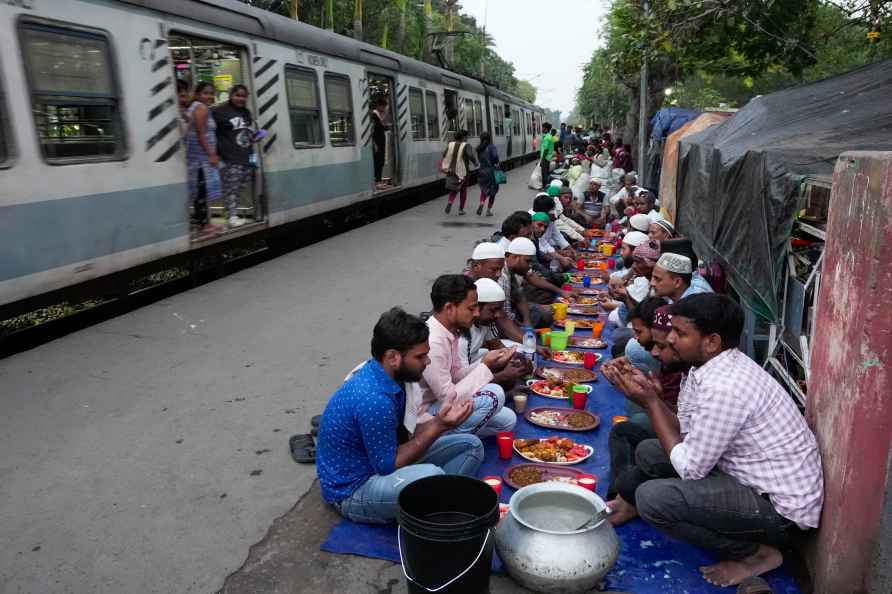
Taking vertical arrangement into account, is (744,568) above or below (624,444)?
below

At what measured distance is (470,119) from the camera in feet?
64.9

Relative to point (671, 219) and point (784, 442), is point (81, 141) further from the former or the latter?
point (671, 219)

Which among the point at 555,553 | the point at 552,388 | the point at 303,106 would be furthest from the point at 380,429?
the point at 303,106

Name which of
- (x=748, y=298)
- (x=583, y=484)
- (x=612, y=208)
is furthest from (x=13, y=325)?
(x=612, y=208)

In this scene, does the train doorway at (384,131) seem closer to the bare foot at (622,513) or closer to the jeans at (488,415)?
the jeans at (488,415)

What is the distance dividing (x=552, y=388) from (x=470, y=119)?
15.7m

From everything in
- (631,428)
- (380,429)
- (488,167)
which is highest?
(488,167)

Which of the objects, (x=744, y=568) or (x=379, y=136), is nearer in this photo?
(x=744, y=568)

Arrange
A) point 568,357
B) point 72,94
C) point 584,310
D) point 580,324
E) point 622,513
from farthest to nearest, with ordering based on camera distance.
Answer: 1. point 584,310
2. point 580,324
3. point 72,94
4. point 568,357
5. point 622,513

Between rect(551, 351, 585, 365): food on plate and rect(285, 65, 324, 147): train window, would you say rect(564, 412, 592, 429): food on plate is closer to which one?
rect(551, 351, 585, 365): food on plate

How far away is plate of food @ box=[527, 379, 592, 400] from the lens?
507 centimetres

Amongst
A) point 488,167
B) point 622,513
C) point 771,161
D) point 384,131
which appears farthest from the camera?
point 488,167

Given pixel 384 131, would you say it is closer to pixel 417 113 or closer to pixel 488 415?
pixel 417 113

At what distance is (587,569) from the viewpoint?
282 cm
